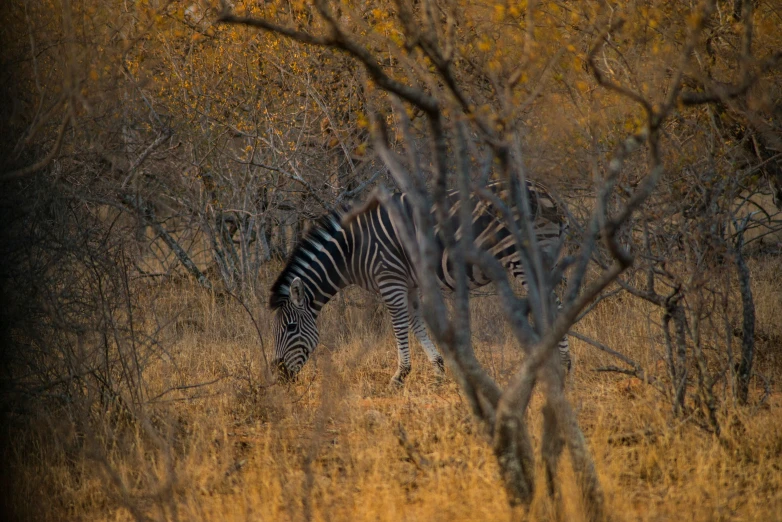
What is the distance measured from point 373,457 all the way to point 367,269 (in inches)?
128

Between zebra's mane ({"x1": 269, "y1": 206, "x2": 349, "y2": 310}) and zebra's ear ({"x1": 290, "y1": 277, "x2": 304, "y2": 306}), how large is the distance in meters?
0.10

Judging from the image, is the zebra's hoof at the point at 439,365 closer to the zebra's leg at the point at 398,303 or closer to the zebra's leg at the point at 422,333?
the zebra's leg at the point at 422,333

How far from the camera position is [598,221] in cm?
334

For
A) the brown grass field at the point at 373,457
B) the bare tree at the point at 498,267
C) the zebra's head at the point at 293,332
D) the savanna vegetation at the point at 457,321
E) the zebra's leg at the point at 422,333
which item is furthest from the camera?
the zebra's leg at the point at 422,333

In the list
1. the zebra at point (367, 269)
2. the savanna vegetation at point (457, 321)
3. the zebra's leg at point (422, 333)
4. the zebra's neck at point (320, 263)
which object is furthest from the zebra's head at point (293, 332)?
the zebra's leg at point (422, 333)

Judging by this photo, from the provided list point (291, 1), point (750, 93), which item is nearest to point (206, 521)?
point (750, 93)

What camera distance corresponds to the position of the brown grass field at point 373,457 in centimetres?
384

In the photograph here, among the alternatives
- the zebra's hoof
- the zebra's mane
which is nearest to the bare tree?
Result: the zebra's hoof

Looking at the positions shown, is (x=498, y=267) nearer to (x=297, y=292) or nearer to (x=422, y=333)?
(x=297, y=292)

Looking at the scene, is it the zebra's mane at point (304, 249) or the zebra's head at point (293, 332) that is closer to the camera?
the zebra's head at point (293, 332)

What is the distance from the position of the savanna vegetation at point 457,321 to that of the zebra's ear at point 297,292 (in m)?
0.57

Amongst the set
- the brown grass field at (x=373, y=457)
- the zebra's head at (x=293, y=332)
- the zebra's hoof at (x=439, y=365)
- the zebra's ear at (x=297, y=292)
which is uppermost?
the zebra's ear at (x=297, y=292)

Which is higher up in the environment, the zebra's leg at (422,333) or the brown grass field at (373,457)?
the zebra's leg at (422,333)

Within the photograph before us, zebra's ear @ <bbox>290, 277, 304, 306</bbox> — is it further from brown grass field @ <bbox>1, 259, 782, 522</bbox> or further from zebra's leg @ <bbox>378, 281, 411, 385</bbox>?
zebra's leg @ <bbox>378, 281, 411, 385</bbox>
